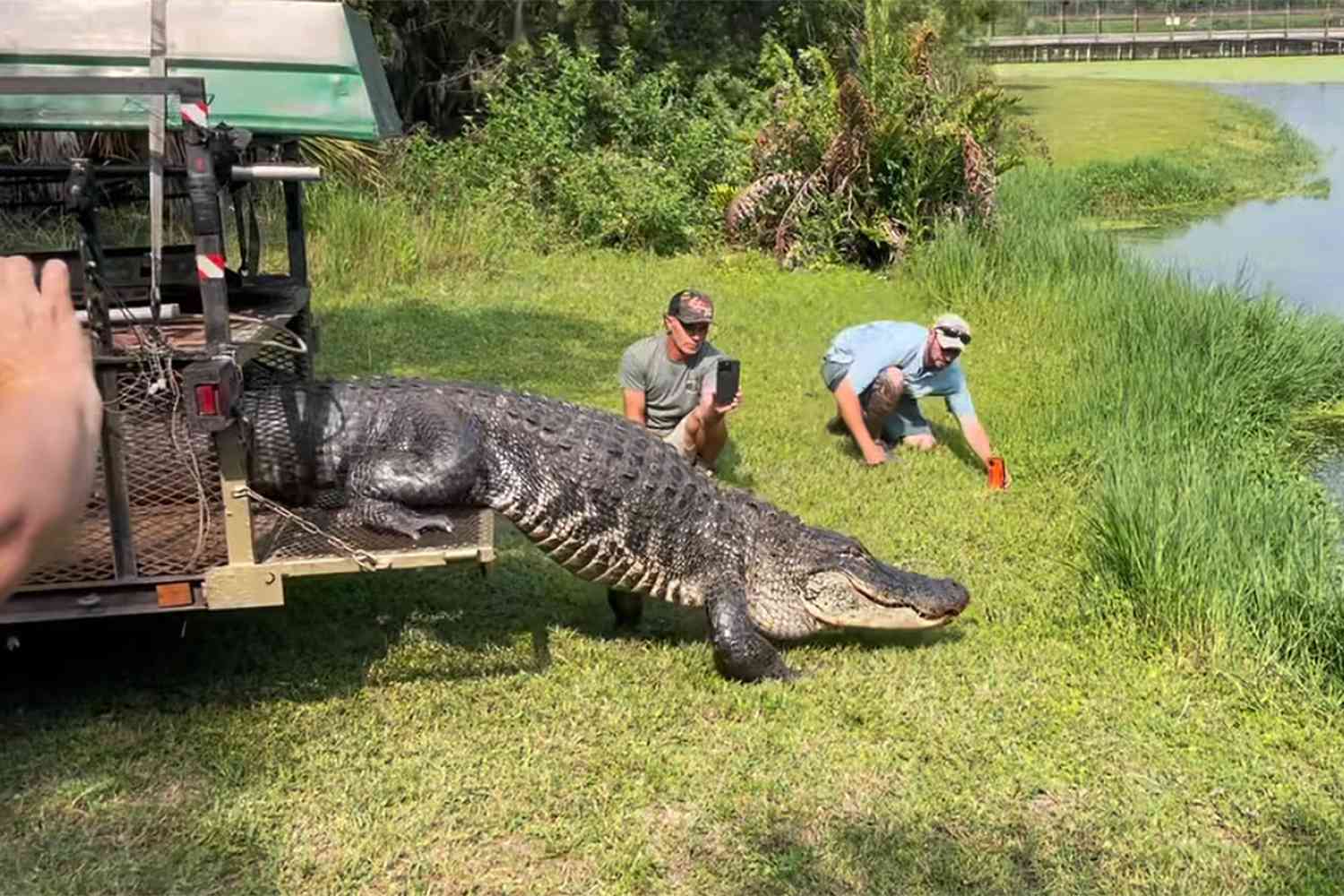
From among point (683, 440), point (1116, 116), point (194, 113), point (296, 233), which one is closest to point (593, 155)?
point (296, 233)

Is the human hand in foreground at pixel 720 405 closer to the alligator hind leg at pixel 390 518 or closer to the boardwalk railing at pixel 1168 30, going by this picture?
the alligator hind leg at pixel 390 518

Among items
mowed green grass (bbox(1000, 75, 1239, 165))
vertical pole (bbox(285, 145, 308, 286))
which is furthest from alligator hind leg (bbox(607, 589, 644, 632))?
mowed green grass (bbox(1000, 75, 1239, 165))

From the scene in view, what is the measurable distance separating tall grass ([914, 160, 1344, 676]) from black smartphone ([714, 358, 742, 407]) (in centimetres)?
167

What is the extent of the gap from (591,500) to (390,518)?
751mm

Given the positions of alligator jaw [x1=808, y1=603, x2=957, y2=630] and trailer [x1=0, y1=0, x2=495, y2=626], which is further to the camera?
alligator jaw [x1=808, y1=603, x2=957, y2=630]

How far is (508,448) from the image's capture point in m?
4.63

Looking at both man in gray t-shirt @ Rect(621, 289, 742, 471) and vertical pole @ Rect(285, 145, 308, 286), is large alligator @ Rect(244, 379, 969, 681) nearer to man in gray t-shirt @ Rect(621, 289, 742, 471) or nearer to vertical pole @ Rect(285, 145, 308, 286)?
man in gray t-shirt @ Rect(621, 289, 742, 471)

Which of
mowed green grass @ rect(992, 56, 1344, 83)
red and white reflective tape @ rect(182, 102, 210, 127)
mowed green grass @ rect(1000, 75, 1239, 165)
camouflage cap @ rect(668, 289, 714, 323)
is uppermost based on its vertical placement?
mowed green grass @ rect(992, 56, 1344, 83)

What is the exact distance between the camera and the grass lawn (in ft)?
11.2

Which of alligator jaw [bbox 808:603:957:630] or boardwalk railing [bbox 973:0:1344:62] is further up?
boardwalk railing [bbox 973:0:1344:62]

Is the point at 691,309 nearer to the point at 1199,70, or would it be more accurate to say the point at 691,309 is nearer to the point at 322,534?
the point at 322,534

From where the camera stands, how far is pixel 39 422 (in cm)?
120

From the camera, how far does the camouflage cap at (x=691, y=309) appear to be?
5.89 m

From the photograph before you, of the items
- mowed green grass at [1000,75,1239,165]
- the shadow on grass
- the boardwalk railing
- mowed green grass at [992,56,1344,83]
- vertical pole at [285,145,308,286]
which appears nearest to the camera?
the shadow on grass
